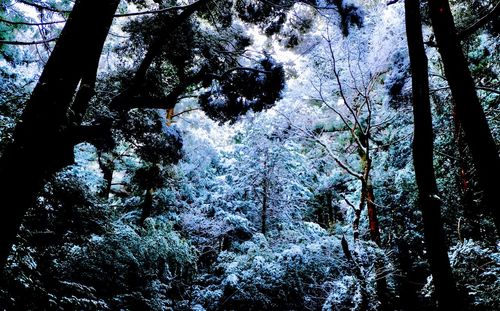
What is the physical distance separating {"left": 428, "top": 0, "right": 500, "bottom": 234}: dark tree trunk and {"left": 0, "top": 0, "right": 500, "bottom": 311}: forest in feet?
0.04

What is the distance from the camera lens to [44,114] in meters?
1.85

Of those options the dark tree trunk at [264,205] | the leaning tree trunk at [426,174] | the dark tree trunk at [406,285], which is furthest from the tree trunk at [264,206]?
the leaning tree trunk at [426,174]

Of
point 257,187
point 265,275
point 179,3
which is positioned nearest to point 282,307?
point 265,275

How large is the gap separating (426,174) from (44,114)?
260cm

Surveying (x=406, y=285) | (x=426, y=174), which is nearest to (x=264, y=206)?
(x=406, y=285)

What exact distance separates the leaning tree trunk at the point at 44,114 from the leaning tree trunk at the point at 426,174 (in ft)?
7.37

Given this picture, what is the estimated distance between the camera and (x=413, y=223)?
10211 mm

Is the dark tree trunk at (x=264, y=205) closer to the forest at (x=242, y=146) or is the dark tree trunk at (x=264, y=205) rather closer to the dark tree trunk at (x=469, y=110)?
the forest at (x=242, y=146)

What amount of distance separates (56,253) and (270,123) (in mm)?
8476

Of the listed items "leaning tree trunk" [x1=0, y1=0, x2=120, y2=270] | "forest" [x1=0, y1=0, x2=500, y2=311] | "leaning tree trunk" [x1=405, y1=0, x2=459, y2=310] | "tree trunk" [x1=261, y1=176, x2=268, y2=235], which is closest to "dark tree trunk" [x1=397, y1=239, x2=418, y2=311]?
"forest" [x1=0, y1=0, x2=500, y2=311]

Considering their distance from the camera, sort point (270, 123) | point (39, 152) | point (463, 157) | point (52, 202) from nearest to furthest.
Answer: point (39, 152)
point (52, 202)
point (463, 157)
point (270, 123)

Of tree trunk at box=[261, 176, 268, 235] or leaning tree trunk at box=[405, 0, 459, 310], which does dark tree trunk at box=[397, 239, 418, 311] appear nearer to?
tree trunk at box=[261, 176, 268, 235]

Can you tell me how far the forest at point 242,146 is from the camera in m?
2.10

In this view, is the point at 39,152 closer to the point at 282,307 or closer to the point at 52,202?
the point at 52,202
